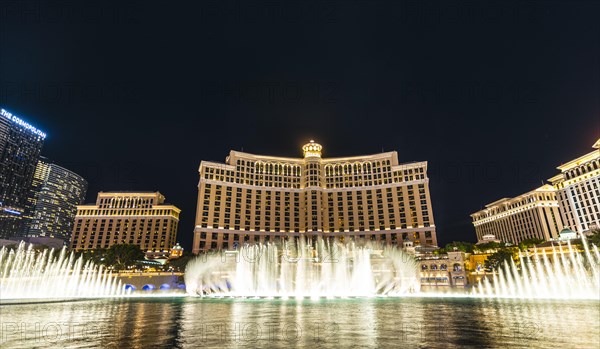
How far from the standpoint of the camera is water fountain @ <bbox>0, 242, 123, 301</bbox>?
60250 millimetres

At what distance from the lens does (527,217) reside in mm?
144125

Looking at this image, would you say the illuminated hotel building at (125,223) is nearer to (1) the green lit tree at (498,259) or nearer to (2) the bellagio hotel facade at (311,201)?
(2) the bellagio hotel facade at (311,201)

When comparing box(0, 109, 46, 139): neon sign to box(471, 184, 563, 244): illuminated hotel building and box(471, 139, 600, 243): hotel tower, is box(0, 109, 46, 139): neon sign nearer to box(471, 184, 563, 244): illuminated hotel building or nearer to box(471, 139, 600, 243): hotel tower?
box(471, 139, 600, 243): hotel tower

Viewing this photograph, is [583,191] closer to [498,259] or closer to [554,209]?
[554,209]

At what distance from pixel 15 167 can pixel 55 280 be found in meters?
152

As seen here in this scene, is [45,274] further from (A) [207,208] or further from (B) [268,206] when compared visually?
(B) [268,206]

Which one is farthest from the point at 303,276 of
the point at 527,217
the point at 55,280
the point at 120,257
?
the point at 527,217

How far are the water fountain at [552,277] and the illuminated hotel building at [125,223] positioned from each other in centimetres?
14255

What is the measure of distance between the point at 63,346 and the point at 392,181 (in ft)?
427

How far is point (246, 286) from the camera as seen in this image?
62688mm

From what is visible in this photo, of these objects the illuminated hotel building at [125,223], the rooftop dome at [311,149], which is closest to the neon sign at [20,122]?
the illuminated hotel building at [125,223]

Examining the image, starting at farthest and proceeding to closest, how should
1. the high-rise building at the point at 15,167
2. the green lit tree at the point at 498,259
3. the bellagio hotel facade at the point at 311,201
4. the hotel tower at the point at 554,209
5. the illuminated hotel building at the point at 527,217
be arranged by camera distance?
the high-rise building at the point at 15,167 → the illuminated hotel building at the point at 527,217 → the bellagio hotel facade at the point at 311,201 → the hotel tower at the point at 554,209 → the green lit tree at the point at 498,259

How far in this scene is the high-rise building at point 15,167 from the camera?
557 ft

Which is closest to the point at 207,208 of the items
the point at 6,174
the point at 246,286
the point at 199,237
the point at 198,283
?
the point at 199,237
